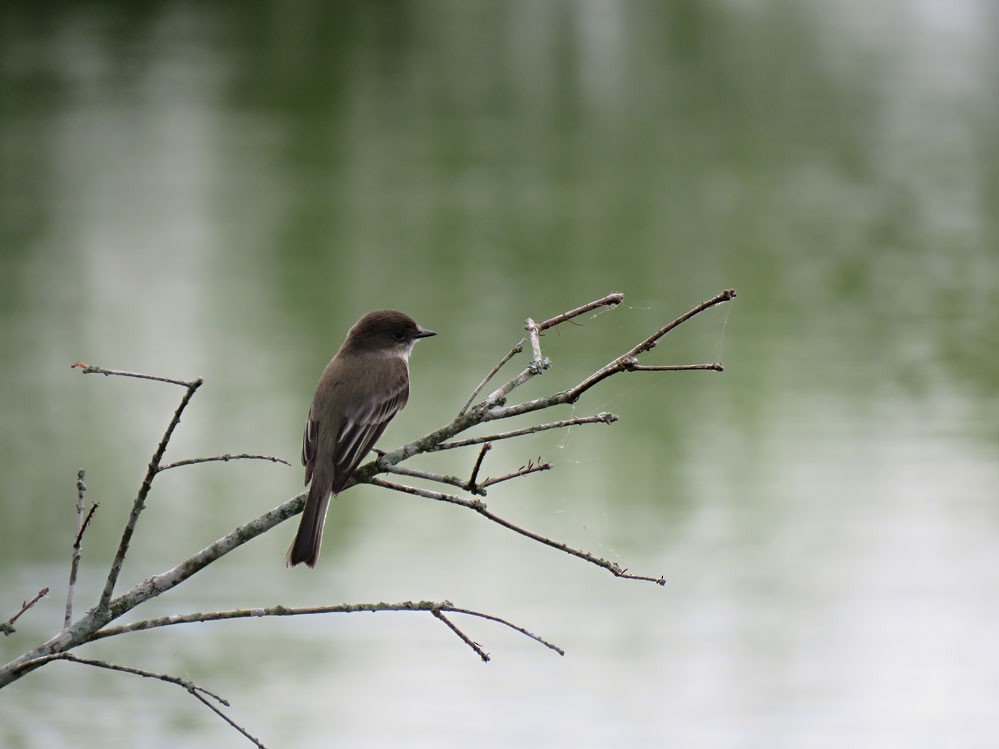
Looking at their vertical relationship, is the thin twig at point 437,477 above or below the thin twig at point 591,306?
below

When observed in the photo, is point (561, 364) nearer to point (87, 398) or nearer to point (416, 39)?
point (87, 398)

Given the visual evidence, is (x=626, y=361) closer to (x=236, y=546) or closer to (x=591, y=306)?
(x=591, y=306)

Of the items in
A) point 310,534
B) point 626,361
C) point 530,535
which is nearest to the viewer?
point 530,535

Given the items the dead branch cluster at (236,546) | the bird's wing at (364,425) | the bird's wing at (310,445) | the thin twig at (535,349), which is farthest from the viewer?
the bird's wing at (310,445)

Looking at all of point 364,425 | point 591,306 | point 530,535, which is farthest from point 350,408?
point 530,535

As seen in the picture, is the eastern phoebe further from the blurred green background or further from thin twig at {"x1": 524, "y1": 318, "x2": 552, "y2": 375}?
the blurred green background

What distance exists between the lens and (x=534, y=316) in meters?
11.5

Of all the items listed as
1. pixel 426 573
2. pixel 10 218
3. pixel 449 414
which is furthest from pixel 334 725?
pixel 10 218

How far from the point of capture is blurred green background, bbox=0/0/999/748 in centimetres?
761

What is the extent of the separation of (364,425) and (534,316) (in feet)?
28.3

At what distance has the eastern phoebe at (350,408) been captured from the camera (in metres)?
2.65

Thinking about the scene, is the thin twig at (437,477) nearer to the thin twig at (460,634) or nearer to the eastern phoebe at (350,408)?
the thin twig at (460,634)

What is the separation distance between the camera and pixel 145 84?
67.6 ft

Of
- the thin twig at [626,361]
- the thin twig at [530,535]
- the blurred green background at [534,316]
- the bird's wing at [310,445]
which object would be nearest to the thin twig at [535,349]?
the thin twig at [626,361]
